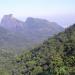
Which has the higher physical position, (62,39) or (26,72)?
(62,39)

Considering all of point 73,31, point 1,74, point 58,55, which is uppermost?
point 73,31

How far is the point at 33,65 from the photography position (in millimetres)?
65625

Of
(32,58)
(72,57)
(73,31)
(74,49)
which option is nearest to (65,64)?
(72,57)

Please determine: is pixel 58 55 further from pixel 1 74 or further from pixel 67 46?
pixel 1 74

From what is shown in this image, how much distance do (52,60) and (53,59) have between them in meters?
0.31

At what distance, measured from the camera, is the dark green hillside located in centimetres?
5669

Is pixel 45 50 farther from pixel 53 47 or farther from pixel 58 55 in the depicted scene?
pixel 58 55

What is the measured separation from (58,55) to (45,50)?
9.50m

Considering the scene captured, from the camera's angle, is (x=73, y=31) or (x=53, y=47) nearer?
(x=53, y=47)

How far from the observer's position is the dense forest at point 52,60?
5672 cm

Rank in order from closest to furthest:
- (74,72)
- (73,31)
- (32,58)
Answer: (74,72) → (32,58) → (73,31)

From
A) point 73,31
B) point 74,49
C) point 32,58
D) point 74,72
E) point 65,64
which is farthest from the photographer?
point 73,31

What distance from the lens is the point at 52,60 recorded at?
62438 mm

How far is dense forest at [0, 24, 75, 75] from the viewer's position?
56.7 meters
